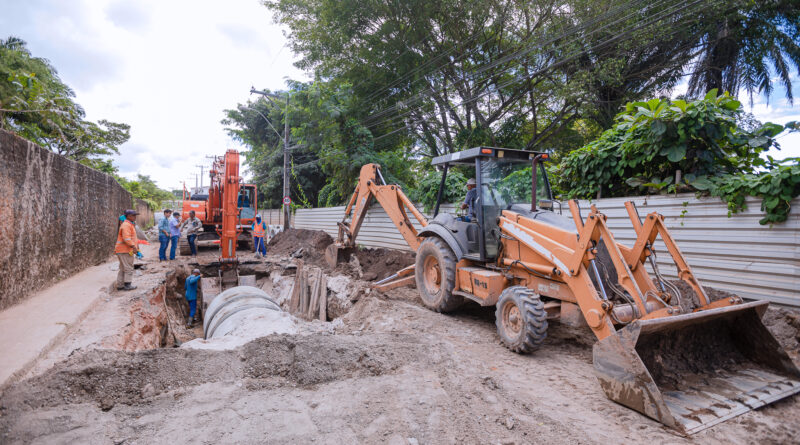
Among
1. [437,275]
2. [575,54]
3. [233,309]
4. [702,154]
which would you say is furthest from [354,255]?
[575,54]

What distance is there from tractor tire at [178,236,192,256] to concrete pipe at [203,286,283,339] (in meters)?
6.49

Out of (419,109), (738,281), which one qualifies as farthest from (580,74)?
(738,281)

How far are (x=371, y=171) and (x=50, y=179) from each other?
5905 mm

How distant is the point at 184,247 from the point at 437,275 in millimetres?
10857

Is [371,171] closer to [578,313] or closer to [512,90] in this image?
[578,313]

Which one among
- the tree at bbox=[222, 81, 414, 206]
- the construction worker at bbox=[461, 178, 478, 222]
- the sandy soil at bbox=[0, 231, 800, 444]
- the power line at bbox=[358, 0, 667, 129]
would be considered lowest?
the sandy soil at bbox=[0, 231, 800, 444]

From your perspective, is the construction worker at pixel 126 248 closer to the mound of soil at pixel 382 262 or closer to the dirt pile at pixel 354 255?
the dirt pile at pixel 354 255

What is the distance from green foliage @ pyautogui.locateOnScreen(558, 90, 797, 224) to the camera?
4.81 meters

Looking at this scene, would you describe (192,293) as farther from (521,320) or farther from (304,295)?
(521,320)

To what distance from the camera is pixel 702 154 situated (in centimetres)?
550

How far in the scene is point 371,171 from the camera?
8.68m

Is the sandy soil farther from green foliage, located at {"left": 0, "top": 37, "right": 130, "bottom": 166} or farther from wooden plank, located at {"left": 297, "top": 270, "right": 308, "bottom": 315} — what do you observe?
green foliage, located at {"left": 0, "top": 37, "right": 130, "bottom": 166}

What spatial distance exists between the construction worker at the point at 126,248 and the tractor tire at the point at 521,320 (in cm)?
682

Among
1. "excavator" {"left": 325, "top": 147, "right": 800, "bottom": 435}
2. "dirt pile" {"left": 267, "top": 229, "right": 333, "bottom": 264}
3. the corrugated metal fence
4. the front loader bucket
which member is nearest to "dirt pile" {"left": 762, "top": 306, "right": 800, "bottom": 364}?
the corrugated metal fence
